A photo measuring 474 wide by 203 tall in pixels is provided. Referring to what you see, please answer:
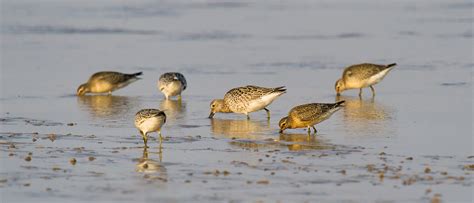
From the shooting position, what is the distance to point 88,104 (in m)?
16.5

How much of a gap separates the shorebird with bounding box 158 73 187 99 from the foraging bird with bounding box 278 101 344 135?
12.3ft

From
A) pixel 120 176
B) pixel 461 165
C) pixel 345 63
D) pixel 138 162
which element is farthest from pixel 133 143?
pixel 345 63

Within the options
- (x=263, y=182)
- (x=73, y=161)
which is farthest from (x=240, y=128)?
(x=263, y=182)

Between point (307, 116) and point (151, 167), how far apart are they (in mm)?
2978

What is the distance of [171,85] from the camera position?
16.6m

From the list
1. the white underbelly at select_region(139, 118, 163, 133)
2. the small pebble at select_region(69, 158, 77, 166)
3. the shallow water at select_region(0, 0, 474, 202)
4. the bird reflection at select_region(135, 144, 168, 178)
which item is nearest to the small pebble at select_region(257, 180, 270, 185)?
the shallow water at select_region(0, 0, 474, 202)

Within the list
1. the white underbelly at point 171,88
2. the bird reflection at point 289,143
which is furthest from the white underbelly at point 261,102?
the white underbelly at point 171,88

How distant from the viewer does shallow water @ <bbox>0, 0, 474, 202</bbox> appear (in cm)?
995

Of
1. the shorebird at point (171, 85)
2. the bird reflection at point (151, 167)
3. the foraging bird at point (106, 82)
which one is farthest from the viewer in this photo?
the foraging bird at point (106, 82)

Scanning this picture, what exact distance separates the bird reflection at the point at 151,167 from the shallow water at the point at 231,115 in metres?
0.03

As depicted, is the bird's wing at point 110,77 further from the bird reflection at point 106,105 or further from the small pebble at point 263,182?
the small pebble at point 263,182

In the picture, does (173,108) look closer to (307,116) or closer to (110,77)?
(110,77)

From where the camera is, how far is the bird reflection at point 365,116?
44.0 feet

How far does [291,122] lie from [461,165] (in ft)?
9.95
